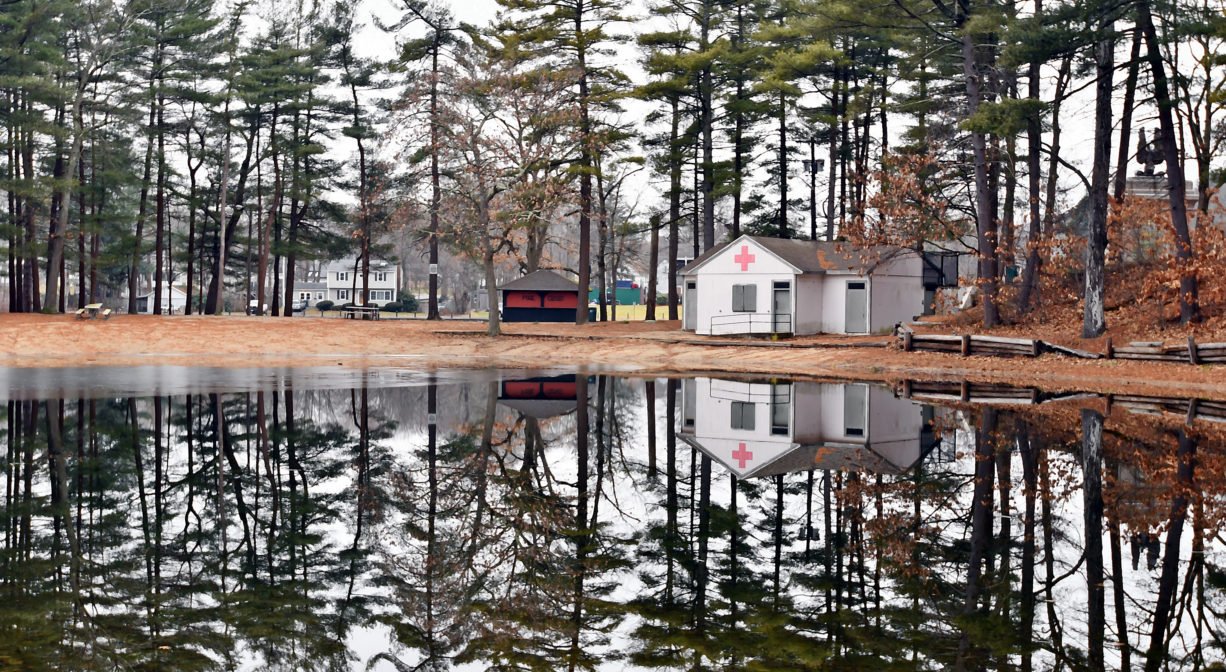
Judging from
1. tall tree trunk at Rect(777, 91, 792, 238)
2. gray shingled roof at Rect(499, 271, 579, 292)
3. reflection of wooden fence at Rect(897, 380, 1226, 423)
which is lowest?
reflection of wooden fence at Rect(897, 380, 1226, 423)

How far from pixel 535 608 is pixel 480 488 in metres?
4.71

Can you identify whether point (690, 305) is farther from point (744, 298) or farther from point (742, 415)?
point (742, 415)

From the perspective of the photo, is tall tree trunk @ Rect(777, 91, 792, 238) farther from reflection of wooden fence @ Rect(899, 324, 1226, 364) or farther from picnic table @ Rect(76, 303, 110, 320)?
picnic table @ Rect(76, 303, 110, 320)

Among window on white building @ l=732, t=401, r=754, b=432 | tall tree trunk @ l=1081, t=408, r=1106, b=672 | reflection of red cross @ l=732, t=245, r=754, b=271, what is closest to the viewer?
tall tree trunk @ l=1081, t=408, r=1106, b=672

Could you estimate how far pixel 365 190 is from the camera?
52.0m

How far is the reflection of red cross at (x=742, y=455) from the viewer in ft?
48.5

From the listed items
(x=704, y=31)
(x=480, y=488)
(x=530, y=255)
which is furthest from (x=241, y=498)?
(x=530, y=255)

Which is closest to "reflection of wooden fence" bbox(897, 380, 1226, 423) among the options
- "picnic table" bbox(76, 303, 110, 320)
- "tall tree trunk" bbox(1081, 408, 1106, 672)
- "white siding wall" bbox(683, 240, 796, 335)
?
"tall tree trunk" bbox(1081, 408, 1106, 672)

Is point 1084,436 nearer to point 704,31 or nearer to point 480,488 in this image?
point 480,488

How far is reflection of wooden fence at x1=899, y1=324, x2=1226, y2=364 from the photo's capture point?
2638cm

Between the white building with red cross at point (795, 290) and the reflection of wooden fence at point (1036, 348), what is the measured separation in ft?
26.4

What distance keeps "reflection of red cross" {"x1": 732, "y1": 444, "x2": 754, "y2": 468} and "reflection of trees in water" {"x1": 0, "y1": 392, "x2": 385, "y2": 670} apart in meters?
4.84

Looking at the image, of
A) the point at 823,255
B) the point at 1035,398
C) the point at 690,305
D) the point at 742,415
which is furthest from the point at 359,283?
the point at 742,415

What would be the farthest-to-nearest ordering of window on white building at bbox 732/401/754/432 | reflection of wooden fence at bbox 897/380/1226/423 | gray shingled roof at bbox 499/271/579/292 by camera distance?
1. gray shingled roof at bbox 499/271/579/292
2. reflection of wooden fence at bbox 897/380/1226/423
3. window on white building at bbox 732/401/754/432
